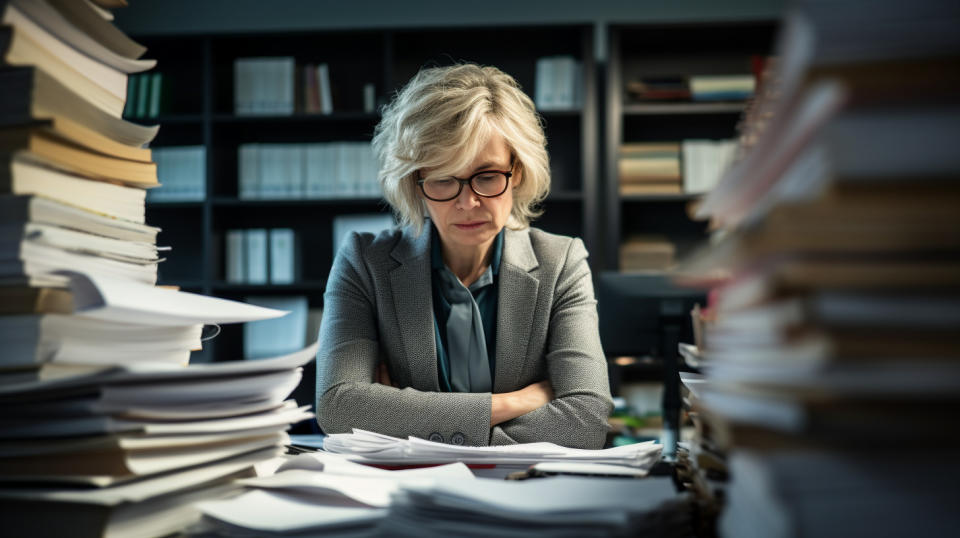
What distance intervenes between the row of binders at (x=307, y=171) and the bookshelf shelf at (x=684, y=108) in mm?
1401

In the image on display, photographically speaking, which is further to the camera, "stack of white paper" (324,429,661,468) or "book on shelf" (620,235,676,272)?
"book on shelf" (620,235,676,272)

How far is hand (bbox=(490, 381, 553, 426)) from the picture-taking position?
1.42 m

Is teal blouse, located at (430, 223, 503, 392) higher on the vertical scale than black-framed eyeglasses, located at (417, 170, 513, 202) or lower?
lower

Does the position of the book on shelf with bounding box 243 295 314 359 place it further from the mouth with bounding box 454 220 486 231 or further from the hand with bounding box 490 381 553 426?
the hand with bounding box 490 381 553 426

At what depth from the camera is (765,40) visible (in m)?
3.97

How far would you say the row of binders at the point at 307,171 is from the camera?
3865mm

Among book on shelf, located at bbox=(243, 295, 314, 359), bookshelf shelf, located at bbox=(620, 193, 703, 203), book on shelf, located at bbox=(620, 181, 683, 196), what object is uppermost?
book on shelf, located at bbox=(620, 181, 683, 196)

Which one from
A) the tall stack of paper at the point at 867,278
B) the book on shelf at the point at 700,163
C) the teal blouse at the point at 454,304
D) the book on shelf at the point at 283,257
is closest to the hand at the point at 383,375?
the teal blouse at the point at 454,304

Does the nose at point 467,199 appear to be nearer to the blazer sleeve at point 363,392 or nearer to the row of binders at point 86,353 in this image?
the blazer sleeve at point 363,392

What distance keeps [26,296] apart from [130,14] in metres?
4.57

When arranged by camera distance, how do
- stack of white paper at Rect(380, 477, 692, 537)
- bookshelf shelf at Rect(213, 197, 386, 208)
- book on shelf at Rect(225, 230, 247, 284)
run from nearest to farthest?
stack of white paper at Rect(380, 477, 692, 537) < bookshelf shelf at Rect(213, 197, 386, 208) < book on shelf at Rect(225, 230, 247, 284)

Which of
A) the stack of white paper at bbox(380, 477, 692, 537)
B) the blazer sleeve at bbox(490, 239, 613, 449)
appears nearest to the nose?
the blazer sleeve at bbox(490, 239, 613, 449)

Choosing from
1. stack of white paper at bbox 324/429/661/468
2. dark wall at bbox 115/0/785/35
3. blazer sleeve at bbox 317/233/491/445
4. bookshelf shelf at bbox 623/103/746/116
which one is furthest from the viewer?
dark wall at bbox 115/0/785/35

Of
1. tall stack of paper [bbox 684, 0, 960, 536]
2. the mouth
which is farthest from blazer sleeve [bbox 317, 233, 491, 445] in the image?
tall stack of paper [bbox 684, 0, 960, 536]
